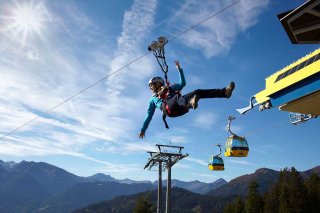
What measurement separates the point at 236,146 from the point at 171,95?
50.9 ft

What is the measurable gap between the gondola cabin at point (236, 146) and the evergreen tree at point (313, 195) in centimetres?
6007

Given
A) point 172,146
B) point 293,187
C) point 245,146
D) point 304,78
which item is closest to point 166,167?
point 172,146

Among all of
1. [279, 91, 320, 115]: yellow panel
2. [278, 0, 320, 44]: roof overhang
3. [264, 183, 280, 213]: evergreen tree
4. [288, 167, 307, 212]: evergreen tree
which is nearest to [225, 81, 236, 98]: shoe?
[278, 0, 320, 44]: roof overhang

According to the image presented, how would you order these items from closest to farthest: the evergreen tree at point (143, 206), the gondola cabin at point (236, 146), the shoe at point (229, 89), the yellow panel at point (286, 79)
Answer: the shoe at point (229, 89) < the yellow panel at point (286, 79) < the gondola cabin at point (236, 146) < the evergreen tree at point (143, 206)

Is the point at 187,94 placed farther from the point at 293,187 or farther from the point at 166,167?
the point at 293,187

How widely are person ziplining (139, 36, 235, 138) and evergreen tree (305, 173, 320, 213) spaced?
75.5 metres

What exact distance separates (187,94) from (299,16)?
728 cm

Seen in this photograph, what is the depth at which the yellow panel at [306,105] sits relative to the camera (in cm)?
1417

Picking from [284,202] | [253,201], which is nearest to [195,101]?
[284,202]

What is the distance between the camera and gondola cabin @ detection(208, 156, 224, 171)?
29.6 m

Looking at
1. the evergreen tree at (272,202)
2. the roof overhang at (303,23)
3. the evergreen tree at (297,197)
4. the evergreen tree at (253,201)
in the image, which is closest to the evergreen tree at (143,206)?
the evergreen tree at (253,201)

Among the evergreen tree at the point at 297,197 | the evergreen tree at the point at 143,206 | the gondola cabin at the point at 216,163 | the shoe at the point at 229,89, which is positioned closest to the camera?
the shoe at the point at 229,89

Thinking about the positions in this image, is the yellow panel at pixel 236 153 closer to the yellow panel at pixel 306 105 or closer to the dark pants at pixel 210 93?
the yellow panel at pixel 306 105

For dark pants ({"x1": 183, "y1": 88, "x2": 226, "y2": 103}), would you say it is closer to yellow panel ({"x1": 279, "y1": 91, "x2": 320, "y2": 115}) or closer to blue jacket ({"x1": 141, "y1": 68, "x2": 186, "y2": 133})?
blue jacket ({"x1": 141, "y1": 68, "x2": 186, "y2": 133})
